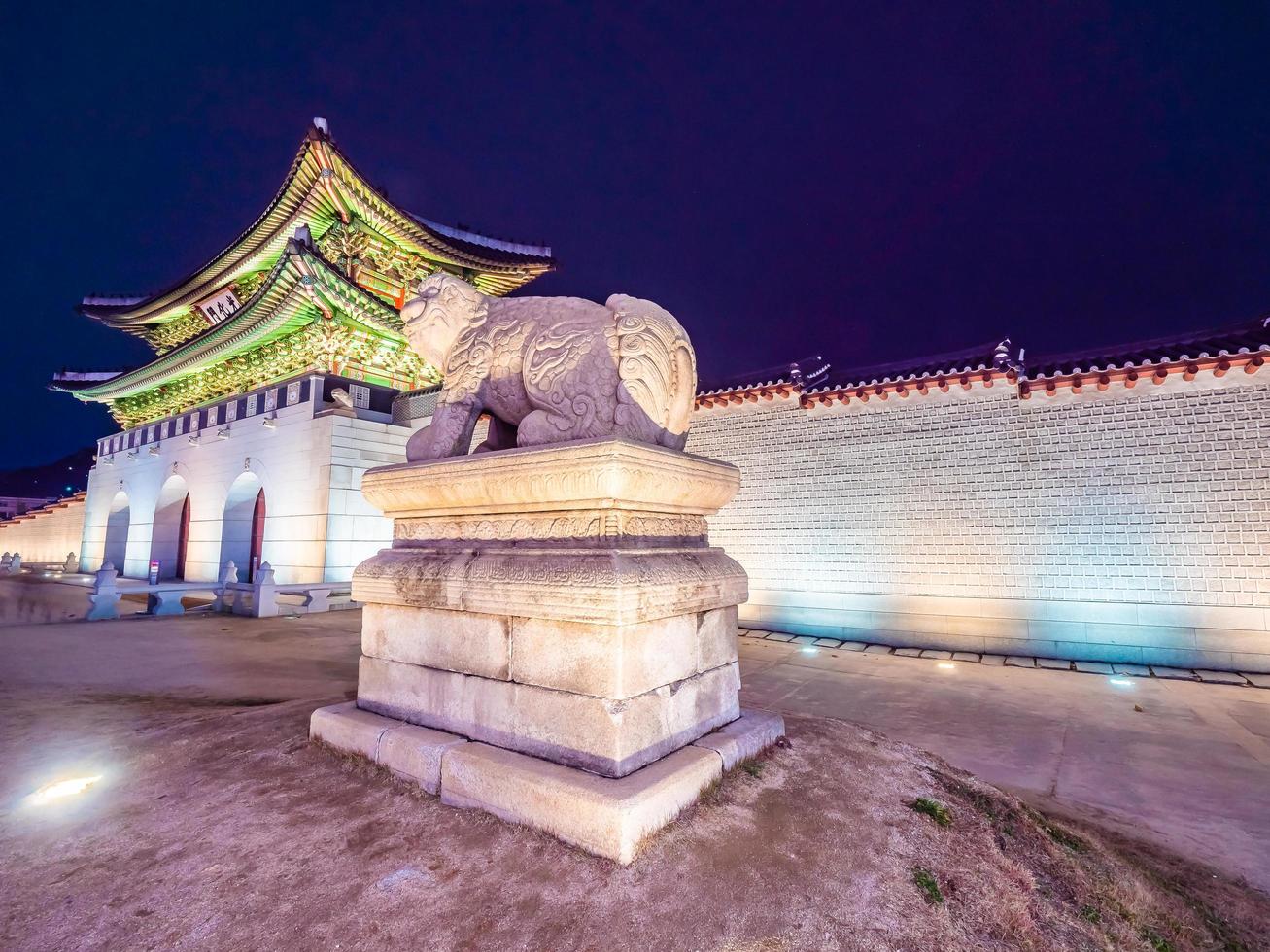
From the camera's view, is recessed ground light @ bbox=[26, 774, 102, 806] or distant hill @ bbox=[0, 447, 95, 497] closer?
recessed ground light @ bbox=[26, 774, 102, 806]

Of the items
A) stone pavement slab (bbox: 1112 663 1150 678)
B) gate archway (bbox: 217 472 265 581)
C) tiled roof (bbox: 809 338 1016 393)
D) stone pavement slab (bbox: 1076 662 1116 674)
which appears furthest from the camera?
gate archway (bbox: 217 472 265 581)

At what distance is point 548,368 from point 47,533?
30.0 m

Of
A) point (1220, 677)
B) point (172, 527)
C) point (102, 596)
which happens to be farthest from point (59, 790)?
point (172, 527)

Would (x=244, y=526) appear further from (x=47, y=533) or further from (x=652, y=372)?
(x=47, y=533)

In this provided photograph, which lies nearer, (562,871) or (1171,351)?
(562,871)

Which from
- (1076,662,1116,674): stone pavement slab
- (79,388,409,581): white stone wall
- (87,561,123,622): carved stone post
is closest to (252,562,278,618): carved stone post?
(79,388,409,581): white stone wall

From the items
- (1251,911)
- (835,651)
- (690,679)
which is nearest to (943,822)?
(690,679)

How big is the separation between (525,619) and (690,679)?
784 millimetres

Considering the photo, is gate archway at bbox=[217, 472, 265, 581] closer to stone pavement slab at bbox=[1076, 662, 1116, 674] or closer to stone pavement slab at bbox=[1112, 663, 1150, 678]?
stone pavement slab at bbox=[1076, 662, 1116, 674]

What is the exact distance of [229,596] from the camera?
10.2 meters

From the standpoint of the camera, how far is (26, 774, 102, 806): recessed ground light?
2.30 m

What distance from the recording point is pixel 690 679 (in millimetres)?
2436

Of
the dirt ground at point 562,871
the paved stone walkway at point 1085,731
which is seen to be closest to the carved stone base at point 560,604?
the dirt ground at point 562,871

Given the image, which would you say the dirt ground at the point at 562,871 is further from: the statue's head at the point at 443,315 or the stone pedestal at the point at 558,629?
the statue's head at the point at 443,315
